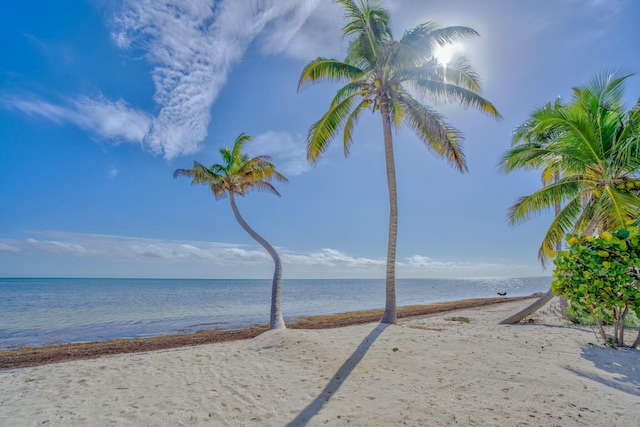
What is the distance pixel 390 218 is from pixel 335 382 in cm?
625

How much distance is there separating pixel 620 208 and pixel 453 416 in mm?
7886

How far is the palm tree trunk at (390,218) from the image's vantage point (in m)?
9.94

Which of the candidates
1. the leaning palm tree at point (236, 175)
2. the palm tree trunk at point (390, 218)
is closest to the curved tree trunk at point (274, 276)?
the leaning palm tree at point (236, 175)

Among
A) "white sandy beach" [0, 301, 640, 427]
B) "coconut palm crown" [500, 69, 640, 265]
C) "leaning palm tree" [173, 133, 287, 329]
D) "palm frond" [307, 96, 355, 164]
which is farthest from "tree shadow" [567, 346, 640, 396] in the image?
"leaning palm tree" [173, 133, 287, 329]

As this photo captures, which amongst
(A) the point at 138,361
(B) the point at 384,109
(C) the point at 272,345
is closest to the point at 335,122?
(B) the point at 384,109

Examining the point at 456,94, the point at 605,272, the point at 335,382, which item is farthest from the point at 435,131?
the point at 335,382

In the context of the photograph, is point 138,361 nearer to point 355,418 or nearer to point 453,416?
point 355,418

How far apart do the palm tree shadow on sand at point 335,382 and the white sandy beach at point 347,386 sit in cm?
2

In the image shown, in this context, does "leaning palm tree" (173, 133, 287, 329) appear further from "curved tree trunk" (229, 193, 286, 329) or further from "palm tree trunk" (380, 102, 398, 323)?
"palm tree trunk" (380, 102, 398, 323)

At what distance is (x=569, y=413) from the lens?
3.62 m

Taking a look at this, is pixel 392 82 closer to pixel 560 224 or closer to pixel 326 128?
pixel 326 128

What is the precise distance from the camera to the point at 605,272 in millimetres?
5941

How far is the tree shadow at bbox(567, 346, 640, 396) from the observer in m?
4.61

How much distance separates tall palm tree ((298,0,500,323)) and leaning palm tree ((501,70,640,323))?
2.16m
